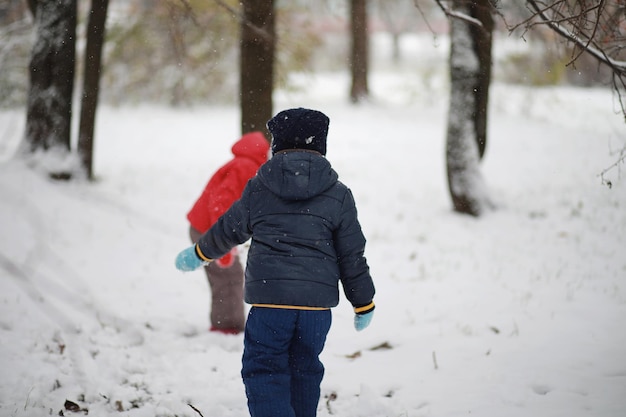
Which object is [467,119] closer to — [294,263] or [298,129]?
[298,129]

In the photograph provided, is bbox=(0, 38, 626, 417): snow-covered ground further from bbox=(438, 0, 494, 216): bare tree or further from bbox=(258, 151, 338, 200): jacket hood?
bbox=(258, 151, 338, 200): jacket hood

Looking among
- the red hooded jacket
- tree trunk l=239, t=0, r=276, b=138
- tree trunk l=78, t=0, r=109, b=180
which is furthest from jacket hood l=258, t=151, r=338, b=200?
tree trunk l=78, t=0, r=109, b=180

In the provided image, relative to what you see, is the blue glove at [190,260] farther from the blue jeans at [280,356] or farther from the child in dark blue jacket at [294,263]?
the blue jeans at [280,356]

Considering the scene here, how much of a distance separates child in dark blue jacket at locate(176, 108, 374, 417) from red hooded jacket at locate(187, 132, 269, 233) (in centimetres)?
114

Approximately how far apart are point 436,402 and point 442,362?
23.9 inches

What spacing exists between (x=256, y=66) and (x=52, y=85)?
A: 158 inches

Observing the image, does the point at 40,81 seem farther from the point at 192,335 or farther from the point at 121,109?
the point at 121,109

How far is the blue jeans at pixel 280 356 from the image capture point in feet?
8.86

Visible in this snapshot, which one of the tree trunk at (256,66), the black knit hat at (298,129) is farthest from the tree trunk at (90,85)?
the black knit hat at (298,129)

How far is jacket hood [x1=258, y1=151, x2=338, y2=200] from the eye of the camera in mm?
2650

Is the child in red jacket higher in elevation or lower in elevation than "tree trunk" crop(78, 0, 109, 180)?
lower

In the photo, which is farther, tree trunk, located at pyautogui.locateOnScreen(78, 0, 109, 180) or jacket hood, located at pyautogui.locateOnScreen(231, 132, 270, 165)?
tree trunk, located at pyautogui.locateOnScreen(78, 0, 109, 180)

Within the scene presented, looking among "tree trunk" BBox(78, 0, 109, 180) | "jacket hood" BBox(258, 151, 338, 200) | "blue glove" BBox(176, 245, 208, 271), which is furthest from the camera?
"tree trunk" BBox(78, 0, 109, 180)

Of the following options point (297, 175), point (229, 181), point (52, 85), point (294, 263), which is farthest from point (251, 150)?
point (52, 85)
